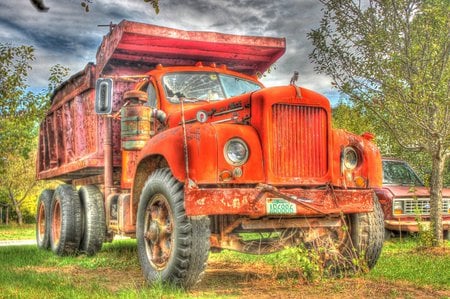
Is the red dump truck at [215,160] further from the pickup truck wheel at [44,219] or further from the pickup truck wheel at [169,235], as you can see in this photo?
the pickup truck wheel at [44,219]

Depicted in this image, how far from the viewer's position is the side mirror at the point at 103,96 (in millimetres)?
6750

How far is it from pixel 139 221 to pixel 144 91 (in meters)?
2.22

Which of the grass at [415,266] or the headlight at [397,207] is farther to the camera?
the headlight at [397,207]

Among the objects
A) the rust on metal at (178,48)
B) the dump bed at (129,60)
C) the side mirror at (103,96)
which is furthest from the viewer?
the dump bed at (129,60)

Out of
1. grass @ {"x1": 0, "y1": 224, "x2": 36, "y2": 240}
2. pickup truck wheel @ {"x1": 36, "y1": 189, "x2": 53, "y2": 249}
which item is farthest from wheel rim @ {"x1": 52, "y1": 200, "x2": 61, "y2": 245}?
grass @ {"x1": 0, "y1": 224, "x2": 36, "y2": 240}

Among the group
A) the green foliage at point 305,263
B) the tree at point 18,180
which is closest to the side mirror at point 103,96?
the green foliage at point 305,263

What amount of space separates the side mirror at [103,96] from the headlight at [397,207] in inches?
248

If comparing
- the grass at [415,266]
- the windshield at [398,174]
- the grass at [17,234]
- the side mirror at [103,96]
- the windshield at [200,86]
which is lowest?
the grass at [17,234]

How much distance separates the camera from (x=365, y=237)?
6.46m

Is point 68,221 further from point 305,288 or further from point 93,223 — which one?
point 305,288

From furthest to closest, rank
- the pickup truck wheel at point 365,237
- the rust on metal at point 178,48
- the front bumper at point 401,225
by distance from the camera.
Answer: the front bumper at point 401,225 < the rust on metal at point 178,48 < the pickup truck wheel at point 365,237

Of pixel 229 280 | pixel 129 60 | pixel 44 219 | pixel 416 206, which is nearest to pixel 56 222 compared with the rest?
pixel 44 219

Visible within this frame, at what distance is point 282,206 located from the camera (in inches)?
217

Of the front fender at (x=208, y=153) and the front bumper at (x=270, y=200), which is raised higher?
the front fender at (x=208, y=153)
